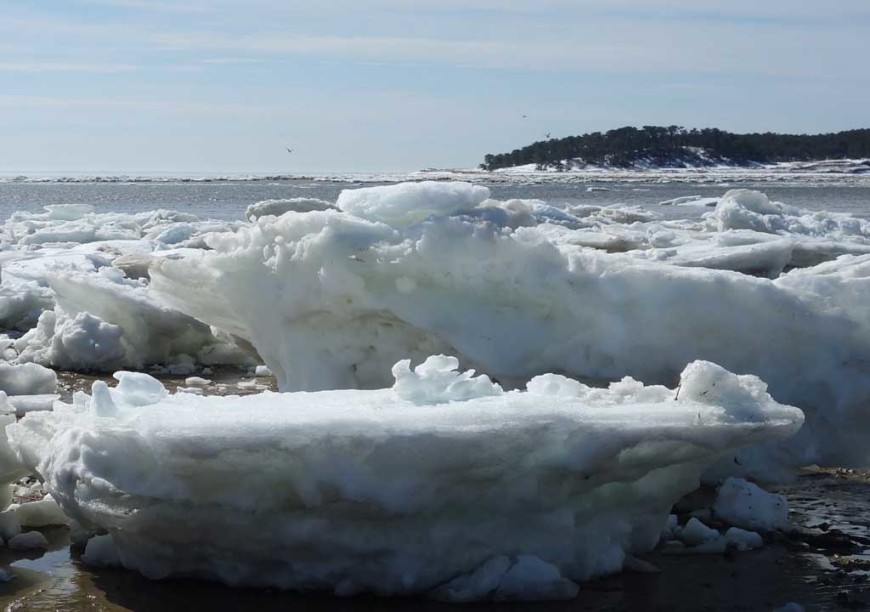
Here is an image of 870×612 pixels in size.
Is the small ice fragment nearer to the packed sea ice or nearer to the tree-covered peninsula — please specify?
the packed sea ice

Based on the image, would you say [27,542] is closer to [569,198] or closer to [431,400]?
[431,400]

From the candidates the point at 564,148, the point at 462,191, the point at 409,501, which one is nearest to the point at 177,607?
the point at 409,501

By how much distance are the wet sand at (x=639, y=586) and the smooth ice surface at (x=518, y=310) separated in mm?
1156

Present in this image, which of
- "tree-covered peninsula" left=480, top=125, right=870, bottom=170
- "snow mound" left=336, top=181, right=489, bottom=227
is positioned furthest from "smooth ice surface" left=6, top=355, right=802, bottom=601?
"tree-covered peninsula" left=480, top=125, right=870, bottom=170

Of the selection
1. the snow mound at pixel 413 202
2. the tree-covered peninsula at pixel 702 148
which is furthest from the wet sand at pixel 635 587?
the tree-covered peninsula at pixel 702 148

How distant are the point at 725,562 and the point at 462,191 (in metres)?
2.97

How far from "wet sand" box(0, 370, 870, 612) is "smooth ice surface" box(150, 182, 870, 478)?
1156mm

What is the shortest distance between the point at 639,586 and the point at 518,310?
2.23 m

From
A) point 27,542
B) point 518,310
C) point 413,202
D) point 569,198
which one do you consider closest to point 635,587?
point 518,310

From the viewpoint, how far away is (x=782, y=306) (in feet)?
21.1

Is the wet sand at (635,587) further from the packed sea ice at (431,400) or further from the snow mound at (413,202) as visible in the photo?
the snow mound at (413,202)

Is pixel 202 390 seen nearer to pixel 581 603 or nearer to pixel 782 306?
pixel 782 306

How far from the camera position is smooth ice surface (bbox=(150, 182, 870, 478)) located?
638 centimetres

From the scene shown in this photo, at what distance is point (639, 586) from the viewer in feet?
15.1
